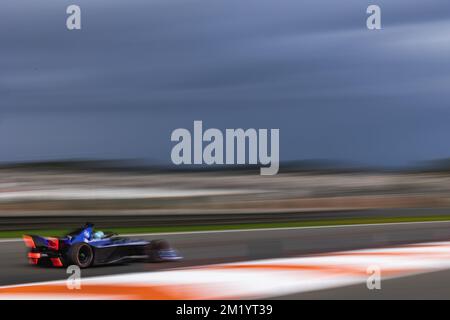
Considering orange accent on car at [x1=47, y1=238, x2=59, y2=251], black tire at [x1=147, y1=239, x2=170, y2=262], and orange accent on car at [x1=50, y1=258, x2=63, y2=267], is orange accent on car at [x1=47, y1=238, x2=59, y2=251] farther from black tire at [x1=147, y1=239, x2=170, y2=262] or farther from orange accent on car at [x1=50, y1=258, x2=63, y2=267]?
black tire at [x1=147, y1=239, x2=170, y2=262]

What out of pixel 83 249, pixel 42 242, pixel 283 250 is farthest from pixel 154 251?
pixel 283 250

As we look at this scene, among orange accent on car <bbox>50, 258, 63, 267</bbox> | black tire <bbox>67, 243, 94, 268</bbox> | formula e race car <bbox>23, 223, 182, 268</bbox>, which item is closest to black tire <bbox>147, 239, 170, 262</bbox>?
formula e race car <bbox>23, 223, 182, 268</bbox>

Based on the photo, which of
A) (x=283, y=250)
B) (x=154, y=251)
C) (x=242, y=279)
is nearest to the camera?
(x=242, y=279)

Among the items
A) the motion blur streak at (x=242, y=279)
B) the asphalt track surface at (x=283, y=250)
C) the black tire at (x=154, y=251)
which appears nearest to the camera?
the motion blur streak at (x=242, y=279)

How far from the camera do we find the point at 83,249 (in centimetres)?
788

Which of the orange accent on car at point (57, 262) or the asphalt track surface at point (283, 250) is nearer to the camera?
the asphalt track surface at point (283, 250)

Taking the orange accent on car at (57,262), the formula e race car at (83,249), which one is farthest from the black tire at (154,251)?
the orange accent on car at (57,262)

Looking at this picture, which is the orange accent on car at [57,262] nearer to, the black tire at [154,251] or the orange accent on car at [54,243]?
the orange accent on car at [54,243]

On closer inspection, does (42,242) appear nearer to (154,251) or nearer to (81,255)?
(81,255)

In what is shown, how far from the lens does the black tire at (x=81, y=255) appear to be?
7.80m

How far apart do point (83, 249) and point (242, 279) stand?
1.92 metres

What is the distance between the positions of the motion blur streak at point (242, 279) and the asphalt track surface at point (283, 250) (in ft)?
1.25

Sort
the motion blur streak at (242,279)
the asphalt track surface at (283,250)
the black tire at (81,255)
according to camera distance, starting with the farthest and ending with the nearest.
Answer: the black tire at (81,255)
the asphalt track surface at (283,250)
the motion blur streak at (242,279)

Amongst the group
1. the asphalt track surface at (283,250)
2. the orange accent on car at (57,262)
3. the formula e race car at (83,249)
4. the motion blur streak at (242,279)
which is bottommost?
the asphalt track surface at (283,250)
